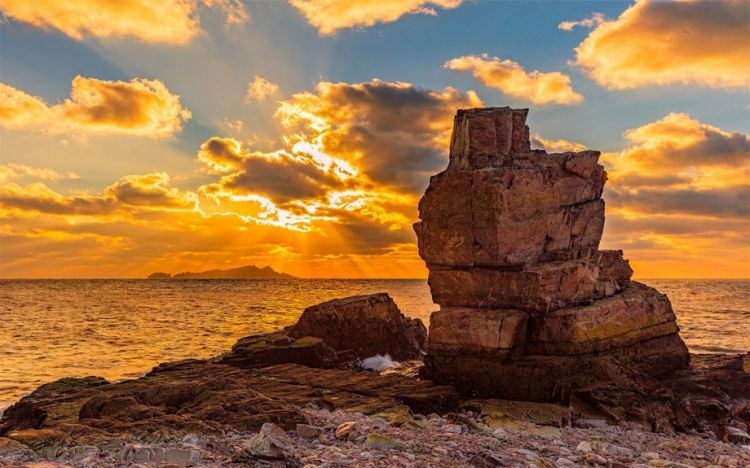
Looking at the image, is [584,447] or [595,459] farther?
[584,447]

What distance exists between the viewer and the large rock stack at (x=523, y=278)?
726 inches

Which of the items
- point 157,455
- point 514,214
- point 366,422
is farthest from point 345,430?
point 514,214

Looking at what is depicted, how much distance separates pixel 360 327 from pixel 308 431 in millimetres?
16706

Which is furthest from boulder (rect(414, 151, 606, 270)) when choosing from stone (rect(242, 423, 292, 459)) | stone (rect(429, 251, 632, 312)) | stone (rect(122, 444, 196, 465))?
stone (rect(122, 444, 196, 465))

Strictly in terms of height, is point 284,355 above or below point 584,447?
above

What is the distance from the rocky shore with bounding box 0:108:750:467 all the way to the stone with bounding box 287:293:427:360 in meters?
2.46

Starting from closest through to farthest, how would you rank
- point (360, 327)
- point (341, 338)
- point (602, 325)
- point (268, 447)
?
point (268, 447) → point (602, 325) → point (341, 338) → point (360, 327)

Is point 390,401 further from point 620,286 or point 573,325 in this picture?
point 620,286

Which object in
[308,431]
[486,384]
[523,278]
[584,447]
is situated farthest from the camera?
[523,278]

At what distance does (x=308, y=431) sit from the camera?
39.5 feet

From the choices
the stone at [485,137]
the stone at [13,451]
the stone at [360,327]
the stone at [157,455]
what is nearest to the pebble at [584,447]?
Answer: the stone at [157,455]

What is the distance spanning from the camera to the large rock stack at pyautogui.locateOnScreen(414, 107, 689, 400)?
1844 cm

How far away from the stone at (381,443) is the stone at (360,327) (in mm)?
16562

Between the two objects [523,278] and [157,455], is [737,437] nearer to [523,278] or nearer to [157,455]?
[523,278]
